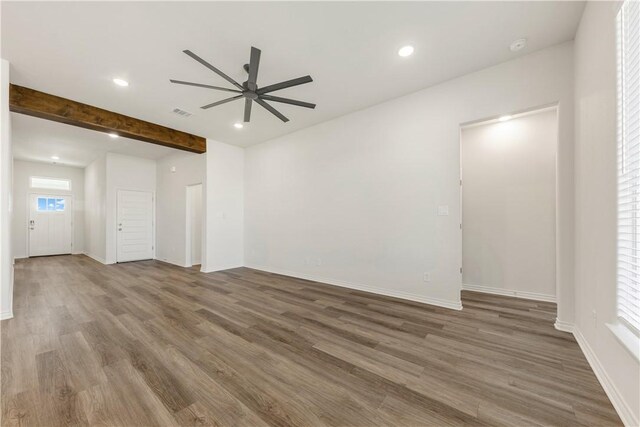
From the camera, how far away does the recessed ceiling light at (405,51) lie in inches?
103

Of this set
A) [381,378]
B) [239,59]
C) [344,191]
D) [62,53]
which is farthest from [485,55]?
[62,53]

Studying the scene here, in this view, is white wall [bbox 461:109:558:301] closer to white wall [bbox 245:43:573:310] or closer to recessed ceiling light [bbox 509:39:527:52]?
white wall [bbox 245:43:573:310]

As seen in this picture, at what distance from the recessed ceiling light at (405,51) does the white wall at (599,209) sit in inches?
55.4

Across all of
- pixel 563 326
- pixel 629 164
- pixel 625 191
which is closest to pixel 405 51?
pixel 629 164

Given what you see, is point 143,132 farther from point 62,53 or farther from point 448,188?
point 448,188

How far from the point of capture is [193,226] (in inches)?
250

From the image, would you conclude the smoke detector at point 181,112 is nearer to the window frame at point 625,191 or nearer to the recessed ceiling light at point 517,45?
the recessed ceiling light at point 517,45

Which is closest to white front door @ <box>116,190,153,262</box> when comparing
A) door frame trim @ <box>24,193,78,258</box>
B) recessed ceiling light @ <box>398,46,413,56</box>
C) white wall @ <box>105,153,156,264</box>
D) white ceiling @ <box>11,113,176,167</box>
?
white wall @ <box>105,153,156,264</box>

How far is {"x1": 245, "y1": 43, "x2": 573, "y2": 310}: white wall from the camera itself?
2643 millimetres

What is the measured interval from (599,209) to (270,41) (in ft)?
10.7

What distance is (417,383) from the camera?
1.72m

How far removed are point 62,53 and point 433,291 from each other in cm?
528

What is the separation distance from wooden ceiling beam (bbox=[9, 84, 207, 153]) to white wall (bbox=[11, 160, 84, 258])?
5.97 metres

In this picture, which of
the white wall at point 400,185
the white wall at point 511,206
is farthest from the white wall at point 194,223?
the white wall at point 511,206
